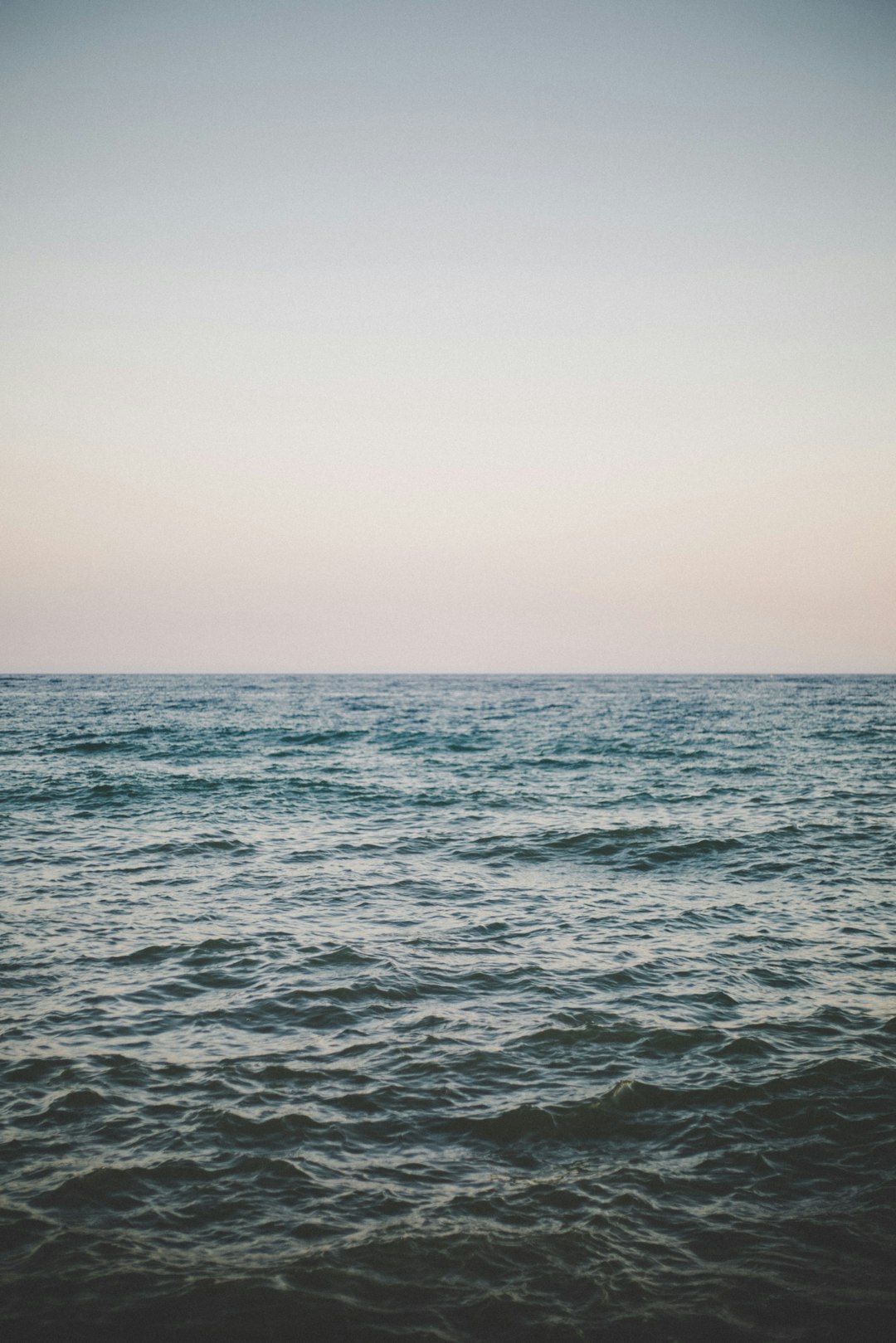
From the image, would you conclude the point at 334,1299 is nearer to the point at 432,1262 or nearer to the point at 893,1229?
the point at 432,1262

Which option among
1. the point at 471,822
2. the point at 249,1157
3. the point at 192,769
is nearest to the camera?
the point at 249,1157

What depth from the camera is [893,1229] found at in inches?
237

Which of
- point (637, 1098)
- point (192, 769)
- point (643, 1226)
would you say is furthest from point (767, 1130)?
point (192, 769)

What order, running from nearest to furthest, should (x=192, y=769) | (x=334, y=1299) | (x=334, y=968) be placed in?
(x=334, y=1299), (x=334, y=968), (x=192, y=769)

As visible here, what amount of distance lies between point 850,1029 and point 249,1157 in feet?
23.1

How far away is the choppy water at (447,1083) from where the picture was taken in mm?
5375

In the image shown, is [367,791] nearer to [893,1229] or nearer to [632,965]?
[632,965]

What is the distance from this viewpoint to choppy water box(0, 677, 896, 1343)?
212 inches

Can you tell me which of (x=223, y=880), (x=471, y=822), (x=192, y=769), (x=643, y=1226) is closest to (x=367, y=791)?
(x=471, y=822)

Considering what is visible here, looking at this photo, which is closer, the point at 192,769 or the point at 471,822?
the point at 471,822

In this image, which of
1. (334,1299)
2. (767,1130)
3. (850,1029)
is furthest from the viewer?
(850,1029)

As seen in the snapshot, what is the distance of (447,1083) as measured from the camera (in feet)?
26.2

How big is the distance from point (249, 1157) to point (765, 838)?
1578 cm

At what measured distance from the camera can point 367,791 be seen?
88.0 feet
